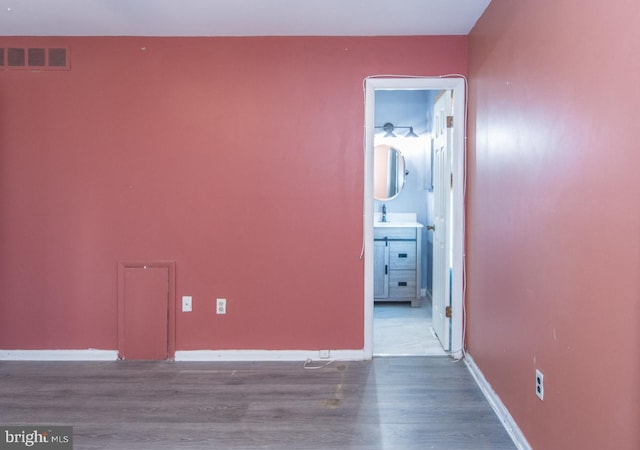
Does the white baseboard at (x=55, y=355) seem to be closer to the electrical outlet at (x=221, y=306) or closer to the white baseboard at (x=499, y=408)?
the electrical outlet at (x=221, y=306)

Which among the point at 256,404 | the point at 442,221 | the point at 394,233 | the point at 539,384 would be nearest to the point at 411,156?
the point at 394,233

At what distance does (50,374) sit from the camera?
10.2 feet

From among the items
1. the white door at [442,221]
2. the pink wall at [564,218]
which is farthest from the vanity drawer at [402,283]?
the pink wall at [564,218]

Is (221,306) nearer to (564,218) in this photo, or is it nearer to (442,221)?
(442,221)

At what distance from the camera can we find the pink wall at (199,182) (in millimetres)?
3318

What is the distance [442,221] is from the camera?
3666 millimetres

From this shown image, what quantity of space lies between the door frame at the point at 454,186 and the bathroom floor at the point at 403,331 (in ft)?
0.81

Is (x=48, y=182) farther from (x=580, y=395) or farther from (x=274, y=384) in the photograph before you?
(x=580, y=395)

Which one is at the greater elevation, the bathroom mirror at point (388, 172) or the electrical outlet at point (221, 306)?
the bathroom mirror at point (388, 172)

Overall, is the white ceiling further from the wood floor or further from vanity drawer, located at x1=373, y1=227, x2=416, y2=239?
the wood floor

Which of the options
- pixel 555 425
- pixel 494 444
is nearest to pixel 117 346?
pixel 494 444

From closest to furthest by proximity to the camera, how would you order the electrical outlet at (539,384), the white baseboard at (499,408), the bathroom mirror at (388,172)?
the electrical outlet at (539,384) < the white baseboard at (499,408) < the bathroom mirror at (388,172)

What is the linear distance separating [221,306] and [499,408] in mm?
1905

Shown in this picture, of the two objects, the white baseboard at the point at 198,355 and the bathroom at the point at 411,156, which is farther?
the bathroom at the point at 411,156
